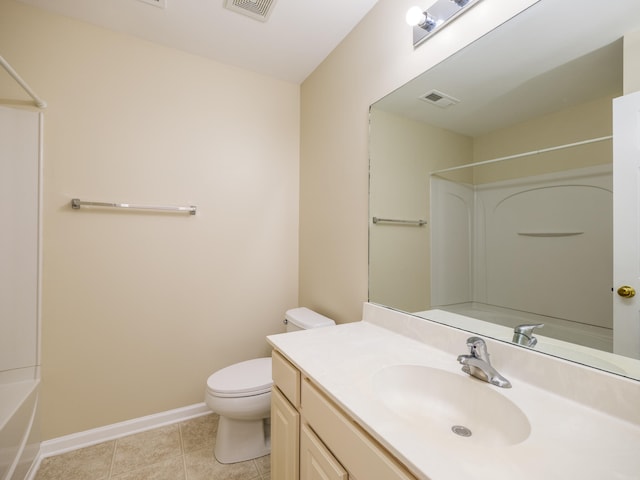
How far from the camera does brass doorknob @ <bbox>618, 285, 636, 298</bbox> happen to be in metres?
0.69

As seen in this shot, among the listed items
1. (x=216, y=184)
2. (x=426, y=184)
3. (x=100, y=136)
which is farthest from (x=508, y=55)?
(x=100, y=136)

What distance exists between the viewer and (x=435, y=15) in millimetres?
→ 1138

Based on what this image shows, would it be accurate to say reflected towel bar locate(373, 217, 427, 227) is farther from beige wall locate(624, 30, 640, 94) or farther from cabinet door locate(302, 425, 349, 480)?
cabinet door locate(302, 425, 349, 480)

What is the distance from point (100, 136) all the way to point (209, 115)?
635 mm

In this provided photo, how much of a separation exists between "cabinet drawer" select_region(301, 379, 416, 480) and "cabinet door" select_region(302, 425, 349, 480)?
2 centimetres

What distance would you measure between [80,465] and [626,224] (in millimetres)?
2423

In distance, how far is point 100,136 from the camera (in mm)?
1628

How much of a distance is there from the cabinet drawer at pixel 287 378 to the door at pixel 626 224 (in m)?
0.90

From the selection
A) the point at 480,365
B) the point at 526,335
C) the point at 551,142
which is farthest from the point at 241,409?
the point at 551,142

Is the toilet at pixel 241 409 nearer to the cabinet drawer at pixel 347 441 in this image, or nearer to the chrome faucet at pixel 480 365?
the cabinet drawer at pixel 347 441

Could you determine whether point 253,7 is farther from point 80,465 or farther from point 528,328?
point 80,465

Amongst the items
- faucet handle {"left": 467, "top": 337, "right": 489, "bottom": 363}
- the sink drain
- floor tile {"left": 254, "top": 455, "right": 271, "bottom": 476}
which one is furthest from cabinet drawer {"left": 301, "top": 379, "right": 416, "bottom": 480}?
floor tile {"left": 254, "top": 455, "right": 271, "bottom": 476}

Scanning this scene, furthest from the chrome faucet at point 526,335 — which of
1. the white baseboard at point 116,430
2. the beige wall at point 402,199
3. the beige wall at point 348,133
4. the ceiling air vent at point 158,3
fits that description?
the ceiling air vent at point 158,3

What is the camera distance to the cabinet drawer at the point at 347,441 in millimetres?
605
